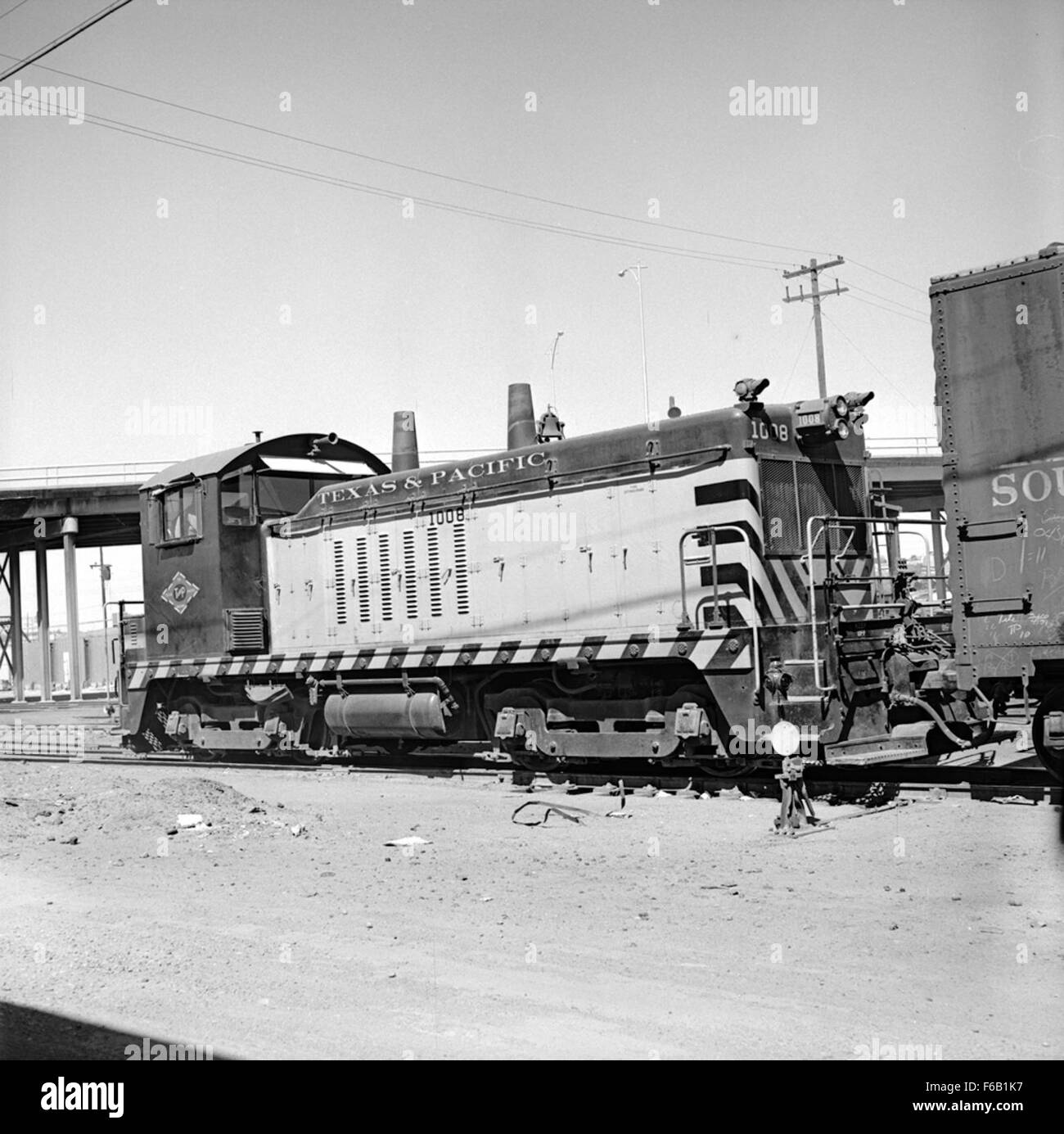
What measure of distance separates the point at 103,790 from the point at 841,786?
7015mm

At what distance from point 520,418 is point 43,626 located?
38.2m

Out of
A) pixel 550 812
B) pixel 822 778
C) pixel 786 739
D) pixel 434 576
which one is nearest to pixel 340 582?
pixel 434 576

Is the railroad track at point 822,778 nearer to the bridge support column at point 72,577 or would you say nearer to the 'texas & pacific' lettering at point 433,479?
the 'texas & pacific' lettering at point 433,479

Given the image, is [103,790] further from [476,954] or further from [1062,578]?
[1062,578]

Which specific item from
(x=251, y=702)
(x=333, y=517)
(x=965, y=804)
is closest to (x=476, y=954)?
(x=965, y=804)

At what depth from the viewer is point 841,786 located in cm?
1052

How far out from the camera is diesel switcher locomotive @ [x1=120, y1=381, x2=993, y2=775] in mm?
10914

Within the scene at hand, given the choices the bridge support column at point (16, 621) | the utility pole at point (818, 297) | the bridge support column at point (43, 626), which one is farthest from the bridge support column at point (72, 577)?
the utility pole at point (818, 297)

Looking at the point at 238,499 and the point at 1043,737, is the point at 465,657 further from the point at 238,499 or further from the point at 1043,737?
the point at 1043,737

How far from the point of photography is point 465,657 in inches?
532

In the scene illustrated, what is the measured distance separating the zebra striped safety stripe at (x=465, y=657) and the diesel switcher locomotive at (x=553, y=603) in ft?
0.09

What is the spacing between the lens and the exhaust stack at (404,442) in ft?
53.6

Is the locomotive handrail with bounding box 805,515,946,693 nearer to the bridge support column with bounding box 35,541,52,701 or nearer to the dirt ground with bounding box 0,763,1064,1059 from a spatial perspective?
the dirt ground with bounding box 0,763,1064,1059
